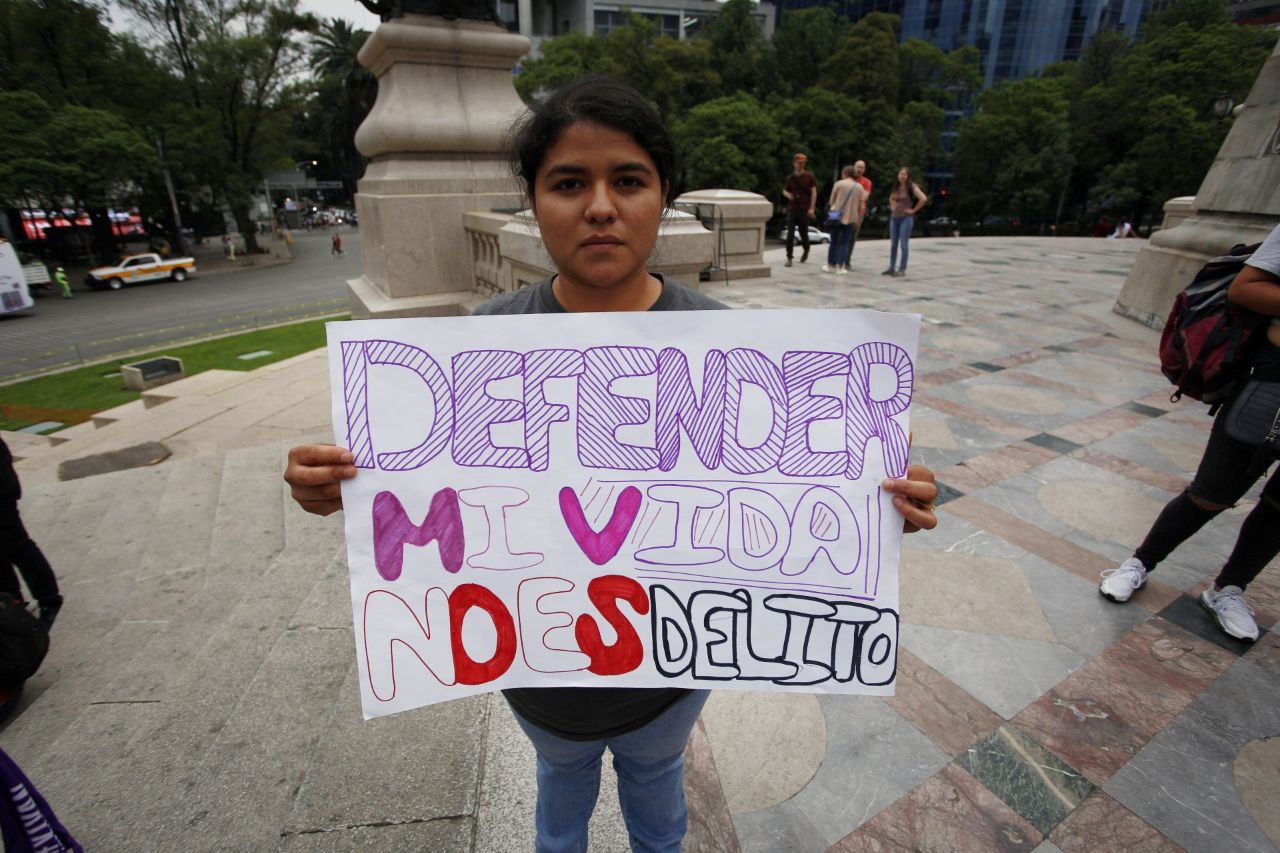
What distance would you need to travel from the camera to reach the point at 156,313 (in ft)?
65.8

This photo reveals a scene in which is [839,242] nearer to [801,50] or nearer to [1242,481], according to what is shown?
[1242,481]

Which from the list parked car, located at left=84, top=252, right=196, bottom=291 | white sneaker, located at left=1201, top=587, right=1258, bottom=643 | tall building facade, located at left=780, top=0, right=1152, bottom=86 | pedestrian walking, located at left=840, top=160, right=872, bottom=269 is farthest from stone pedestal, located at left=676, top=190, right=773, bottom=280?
tall building facade, located at left=780, top=0, right=1152, bottom=86

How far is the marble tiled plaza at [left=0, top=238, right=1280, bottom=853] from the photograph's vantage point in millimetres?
1811

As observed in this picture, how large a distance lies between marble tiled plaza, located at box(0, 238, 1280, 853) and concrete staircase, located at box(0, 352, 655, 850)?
0.04ft

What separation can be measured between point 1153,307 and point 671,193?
27.4 ft

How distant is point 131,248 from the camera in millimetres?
34844

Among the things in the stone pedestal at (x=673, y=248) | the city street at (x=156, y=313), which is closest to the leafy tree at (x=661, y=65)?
the city street at (x=156, y=313)

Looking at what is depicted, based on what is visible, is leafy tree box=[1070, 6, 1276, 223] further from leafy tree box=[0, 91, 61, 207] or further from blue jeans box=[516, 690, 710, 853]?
leafy tree box=[0, 91, 61, 207]

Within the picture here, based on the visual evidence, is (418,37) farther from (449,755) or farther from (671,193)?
(449,755)

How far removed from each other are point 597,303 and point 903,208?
32.4ft

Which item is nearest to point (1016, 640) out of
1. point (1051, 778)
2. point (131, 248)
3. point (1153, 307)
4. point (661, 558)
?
point (1051, 778)

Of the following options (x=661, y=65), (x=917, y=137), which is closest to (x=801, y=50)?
(x=917, y=137)

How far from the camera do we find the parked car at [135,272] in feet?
84.2

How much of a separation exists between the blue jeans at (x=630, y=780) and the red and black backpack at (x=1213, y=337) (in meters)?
2.34
